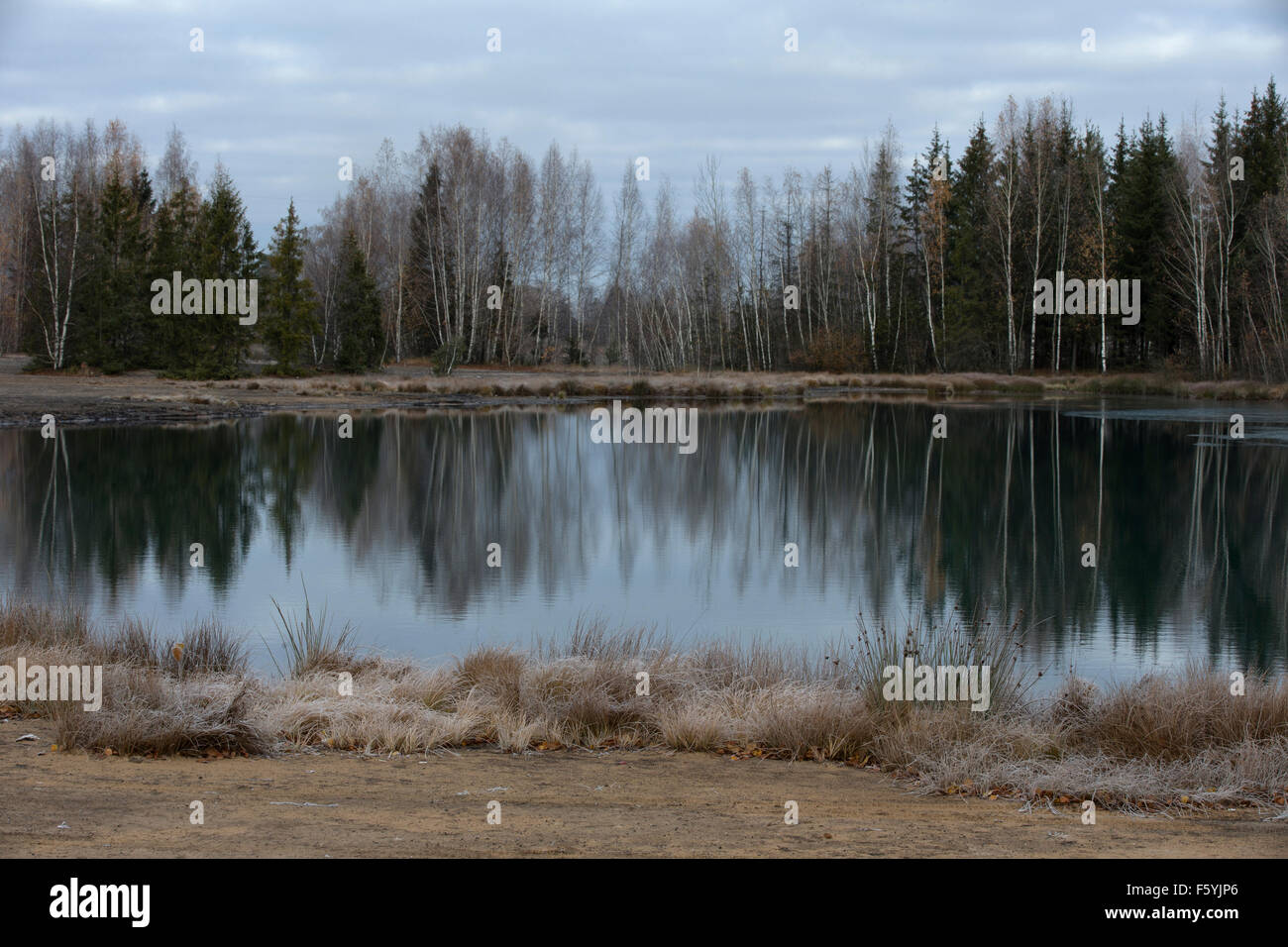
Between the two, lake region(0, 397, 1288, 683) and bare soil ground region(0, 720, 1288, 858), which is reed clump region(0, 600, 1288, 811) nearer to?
bare soil ground region(0, 720, 1288, 858)

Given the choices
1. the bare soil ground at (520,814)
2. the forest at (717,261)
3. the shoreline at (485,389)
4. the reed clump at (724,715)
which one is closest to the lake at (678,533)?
the reed clump at (724,715)

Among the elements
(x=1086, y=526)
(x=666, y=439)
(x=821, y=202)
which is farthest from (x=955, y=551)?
(x=821, y=202)

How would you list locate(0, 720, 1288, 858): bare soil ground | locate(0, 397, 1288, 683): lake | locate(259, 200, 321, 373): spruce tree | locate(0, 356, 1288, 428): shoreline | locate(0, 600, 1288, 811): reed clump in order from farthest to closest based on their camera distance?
locate(259, 200, 321, 373): spruce tree
locate(0, 356, 1288, 428): shoreline
locate(0, 397, 1288, 683): lake
locate(0, 600, 1288, 811): reed clump
locate(0, 720, 1288, 858): bare soil ground

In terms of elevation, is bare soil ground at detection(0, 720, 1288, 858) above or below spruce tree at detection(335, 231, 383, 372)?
below

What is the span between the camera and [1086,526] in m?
19.8

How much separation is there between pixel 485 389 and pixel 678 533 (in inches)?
1312

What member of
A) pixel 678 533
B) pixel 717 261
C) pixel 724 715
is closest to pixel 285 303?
pixel 717 261

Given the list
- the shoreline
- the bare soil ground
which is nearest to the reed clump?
the bare soil ground

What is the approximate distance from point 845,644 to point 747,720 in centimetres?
386

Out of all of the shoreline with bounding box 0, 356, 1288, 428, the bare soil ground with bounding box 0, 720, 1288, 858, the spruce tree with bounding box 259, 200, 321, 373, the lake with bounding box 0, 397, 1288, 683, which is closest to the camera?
the bare soil ground with bounding box 0, 720, 1288, 858

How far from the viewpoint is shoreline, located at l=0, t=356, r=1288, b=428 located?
131 ft

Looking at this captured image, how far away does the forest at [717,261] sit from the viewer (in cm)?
4766

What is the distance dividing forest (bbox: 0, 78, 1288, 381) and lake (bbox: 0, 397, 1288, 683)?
15.3 metres

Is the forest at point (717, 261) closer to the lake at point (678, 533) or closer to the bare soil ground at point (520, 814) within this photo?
the lake at point (678, 533)
